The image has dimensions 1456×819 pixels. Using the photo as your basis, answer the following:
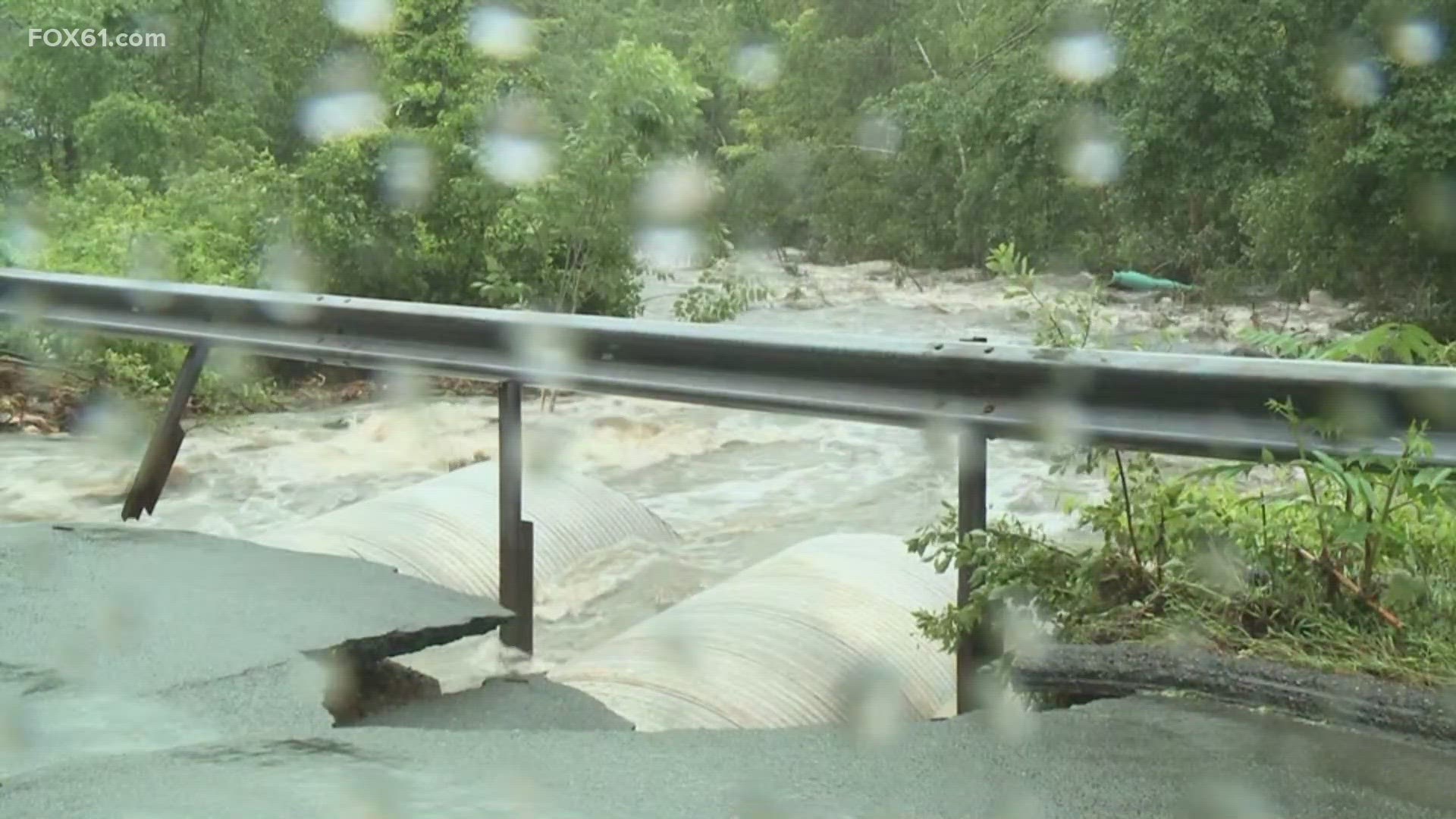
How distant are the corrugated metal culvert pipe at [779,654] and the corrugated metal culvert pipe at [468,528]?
0.67 m

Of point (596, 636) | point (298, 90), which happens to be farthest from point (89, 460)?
point (298, 90)

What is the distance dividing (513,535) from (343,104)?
8.89m

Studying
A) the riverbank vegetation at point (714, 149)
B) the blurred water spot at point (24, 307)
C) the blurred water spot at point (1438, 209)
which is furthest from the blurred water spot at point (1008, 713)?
the blurred water spot at point (1438, 209)

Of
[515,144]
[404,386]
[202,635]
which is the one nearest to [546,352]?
[202,635]

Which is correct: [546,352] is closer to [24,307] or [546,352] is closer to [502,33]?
[24,307]

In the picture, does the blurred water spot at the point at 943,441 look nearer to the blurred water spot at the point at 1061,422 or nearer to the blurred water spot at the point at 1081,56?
the blurred water spot at the point at 1061,422

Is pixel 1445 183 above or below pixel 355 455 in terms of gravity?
above

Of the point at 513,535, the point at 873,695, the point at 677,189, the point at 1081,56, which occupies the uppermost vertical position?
the point at 1081,56

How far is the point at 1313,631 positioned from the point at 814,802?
0.85m

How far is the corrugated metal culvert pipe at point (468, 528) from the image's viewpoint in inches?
144

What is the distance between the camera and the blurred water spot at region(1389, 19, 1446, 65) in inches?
296

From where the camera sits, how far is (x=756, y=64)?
8.51m

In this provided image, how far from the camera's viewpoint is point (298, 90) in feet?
33.0

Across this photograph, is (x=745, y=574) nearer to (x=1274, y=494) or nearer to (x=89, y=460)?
(x=1274, y=494)
